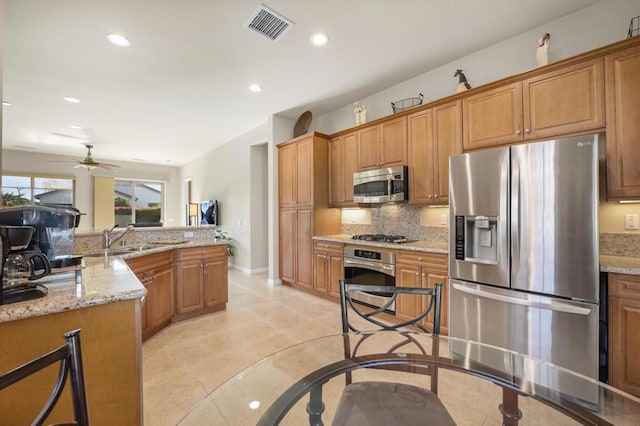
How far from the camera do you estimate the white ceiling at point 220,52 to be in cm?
224

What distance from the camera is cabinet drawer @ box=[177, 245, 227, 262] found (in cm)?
322

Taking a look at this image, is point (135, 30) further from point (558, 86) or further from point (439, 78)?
point (558, 86)

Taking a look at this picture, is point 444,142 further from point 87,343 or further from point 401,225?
point 87,343

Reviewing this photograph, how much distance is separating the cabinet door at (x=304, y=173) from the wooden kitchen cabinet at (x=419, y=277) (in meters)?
1.71

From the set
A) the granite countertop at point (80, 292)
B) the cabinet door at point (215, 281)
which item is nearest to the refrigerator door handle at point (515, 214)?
the granite countertop at point (80, 292)

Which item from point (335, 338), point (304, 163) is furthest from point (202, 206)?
point (335, 338)

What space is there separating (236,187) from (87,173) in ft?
15.6

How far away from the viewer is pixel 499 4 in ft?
7.29

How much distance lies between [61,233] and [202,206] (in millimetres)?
6028

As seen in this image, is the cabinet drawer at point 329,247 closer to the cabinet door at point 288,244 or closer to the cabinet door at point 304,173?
the cabinet door at point 288,244

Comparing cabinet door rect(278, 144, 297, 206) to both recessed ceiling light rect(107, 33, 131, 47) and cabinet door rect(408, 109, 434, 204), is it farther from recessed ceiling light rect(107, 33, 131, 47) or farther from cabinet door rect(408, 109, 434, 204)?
recessed ceiling light rect(107, 33, 131, 47)

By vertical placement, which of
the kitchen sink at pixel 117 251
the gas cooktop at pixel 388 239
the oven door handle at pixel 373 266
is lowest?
the oven door handle at pixel 373 266

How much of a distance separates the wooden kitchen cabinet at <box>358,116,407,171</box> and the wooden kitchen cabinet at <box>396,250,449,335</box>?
1.15 metres

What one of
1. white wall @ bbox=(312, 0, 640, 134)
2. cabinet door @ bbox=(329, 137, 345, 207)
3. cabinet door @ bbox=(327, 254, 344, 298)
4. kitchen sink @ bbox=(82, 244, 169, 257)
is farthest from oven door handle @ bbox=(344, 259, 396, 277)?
kitchen sink @ bbox=(82, 244, 169, 257)
